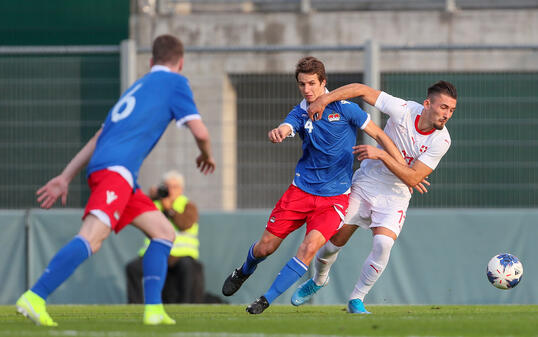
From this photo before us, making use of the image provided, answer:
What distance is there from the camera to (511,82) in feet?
41.2

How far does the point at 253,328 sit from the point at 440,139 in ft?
8.76

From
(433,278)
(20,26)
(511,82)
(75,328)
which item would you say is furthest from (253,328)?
(20,26)

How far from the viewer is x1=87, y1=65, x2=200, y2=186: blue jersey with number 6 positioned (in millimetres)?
6684

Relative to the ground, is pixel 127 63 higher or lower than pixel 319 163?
higher

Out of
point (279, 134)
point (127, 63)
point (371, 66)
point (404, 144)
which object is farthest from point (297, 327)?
point (127, 63)

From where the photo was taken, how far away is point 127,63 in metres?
12.8

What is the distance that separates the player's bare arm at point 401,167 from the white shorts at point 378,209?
0.26 metres

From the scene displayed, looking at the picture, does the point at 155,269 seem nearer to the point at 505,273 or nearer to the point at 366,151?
the point at 366,151

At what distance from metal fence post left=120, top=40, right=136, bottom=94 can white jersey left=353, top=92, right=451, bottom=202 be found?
16.2ft

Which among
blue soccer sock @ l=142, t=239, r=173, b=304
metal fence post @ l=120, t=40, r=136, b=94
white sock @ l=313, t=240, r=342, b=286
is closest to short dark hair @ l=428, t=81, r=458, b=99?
white sock @ l=313, t=240, r=342, b=286

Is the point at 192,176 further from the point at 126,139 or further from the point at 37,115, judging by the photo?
the point at 126,139

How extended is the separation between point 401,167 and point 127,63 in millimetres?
5527

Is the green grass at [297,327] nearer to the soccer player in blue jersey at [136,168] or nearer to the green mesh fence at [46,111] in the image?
the soccer player in blue jersey at [136,168]

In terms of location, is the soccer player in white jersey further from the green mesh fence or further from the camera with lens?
the green mesh fence
